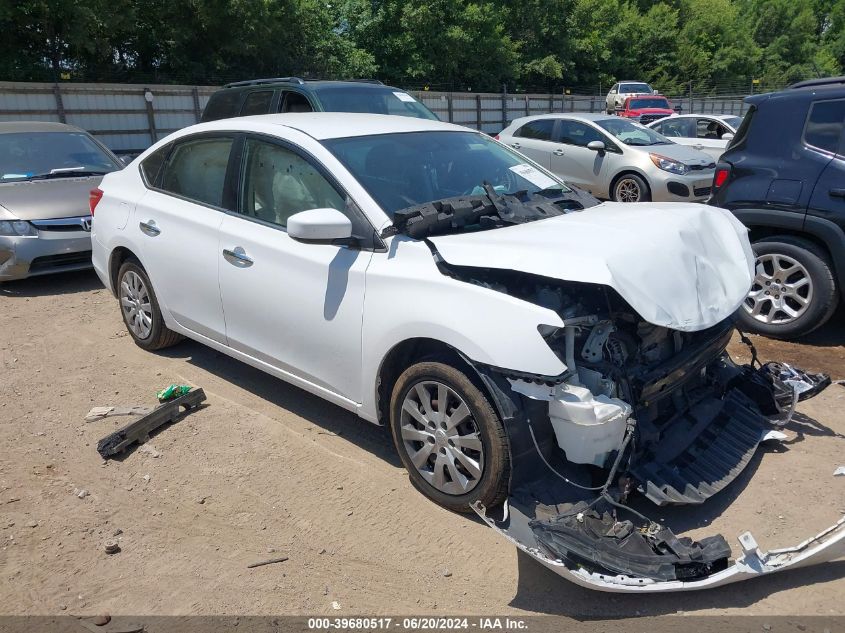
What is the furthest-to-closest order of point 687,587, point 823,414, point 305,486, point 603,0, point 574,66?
point 603,0
point 574,66
point 823,414
point 305,486
point 687,587

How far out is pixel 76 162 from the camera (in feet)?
27.5

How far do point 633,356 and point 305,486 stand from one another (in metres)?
1.84

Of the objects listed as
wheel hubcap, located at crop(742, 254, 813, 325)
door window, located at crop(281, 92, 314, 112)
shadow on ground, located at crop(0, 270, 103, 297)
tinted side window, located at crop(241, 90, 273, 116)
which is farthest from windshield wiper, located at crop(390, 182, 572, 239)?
tinted side window, located at crop(241, 90, 273, 116)

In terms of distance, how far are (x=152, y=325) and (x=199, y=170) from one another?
52.2 inches

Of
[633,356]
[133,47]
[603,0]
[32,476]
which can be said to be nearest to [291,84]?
[32,476]

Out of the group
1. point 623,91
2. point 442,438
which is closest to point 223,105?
point 442,438

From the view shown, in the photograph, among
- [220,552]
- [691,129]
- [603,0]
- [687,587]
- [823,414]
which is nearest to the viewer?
[687,587]

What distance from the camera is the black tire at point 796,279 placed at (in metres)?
5.23

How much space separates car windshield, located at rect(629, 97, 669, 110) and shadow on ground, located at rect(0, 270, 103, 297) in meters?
24.7

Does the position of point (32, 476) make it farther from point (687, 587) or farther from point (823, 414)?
point (823, 414)

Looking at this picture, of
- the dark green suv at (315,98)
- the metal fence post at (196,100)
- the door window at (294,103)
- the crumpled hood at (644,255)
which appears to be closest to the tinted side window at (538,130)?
the dark green suv at (315,98)

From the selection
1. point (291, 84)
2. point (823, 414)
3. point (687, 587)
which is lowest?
point (823, 414)

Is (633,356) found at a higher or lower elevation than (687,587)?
higher

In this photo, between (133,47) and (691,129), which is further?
(133,47)
